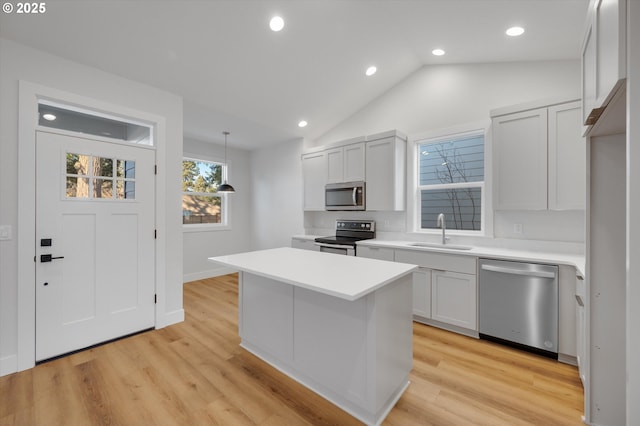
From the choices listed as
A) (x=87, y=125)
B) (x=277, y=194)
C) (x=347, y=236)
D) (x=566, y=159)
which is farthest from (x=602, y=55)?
(x=87, y=125)

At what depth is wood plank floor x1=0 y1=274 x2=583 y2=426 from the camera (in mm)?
1763

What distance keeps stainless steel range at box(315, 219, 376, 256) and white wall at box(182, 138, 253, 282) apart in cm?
238

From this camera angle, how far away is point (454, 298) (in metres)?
2.95

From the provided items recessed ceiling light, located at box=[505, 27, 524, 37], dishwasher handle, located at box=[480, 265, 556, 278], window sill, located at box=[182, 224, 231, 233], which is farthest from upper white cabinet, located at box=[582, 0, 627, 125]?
window sill, located at box=[182, 224, 231, 233]

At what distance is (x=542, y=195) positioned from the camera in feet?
8.69

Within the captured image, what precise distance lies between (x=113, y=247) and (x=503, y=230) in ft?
14.2

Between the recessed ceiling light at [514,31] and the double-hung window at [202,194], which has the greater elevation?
the recessed ceiling light at [514,31]

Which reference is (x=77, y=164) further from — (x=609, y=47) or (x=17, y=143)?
(x=609, y=47)

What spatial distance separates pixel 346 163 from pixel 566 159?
8.61ft

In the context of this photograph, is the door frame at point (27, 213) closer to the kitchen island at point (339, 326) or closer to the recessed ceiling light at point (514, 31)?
the kitchen island at point (339, 326)

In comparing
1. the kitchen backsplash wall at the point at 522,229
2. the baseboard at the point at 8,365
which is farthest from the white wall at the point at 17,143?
the kitchen backsplash wall at the point at 522,229

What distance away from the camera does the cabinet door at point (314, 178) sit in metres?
4.69

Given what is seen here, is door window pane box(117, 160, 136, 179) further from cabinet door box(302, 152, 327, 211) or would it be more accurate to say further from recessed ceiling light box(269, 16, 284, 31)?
cabinet door box(302, 152, 327, 211)

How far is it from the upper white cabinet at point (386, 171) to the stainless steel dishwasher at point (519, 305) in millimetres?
1433
